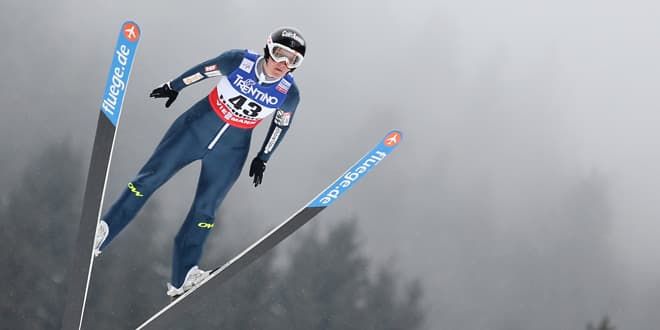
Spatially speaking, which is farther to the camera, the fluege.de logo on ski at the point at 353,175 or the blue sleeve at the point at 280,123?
the fluege.de logo on ski at the point at 353,175

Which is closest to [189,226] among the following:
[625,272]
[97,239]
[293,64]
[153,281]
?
[97,239]

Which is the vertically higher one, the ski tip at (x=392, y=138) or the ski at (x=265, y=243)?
the ski tip at (x=392, y=138)

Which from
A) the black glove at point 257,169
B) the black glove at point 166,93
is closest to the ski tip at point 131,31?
the black glove at point 166,93

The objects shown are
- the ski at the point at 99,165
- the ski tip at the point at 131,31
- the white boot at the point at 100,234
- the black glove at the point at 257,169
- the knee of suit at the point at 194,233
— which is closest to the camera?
the ski tip at the point at 131,31

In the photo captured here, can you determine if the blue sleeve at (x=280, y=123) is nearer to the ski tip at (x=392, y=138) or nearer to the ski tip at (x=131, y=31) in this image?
the ski tip at (x=392, y=138)

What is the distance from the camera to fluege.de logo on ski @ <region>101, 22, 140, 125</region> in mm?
4902

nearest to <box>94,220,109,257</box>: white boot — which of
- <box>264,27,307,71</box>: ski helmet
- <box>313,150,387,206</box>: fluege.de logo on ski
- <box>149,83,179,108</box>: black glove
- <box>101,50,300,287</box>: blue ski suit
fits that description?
<box>101,50,300,287</box>: blue ski suit

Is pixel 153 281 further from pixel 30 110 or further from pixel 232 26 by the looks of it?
pixel 232 26

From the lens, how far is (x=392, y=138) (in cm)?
618

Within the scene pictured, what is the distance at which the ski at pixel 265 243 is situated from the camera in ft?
19.9

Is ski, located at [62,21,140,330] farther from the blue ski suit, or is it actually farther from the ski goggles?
the ski goggles

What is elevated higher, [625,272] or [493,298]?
[625,272]

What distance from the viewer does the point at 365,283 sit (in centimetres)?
3438

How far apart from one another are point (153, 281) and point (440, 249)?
121m
